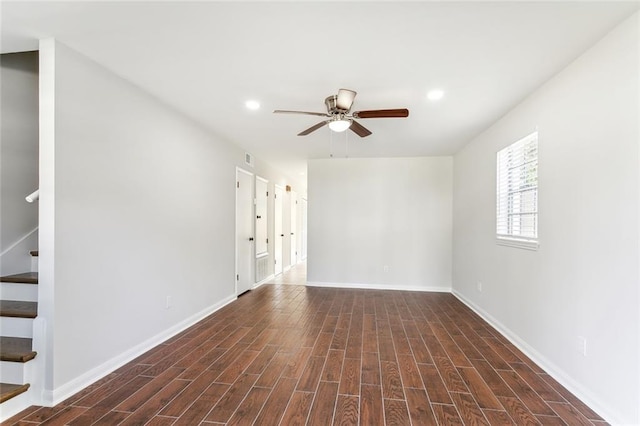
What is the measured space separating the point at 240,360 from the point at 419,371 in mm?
1597

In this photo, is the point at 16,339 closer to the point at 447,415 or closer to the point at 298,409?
the point at 298,409

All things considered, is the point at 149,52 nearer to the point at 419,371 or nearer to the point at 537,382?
the point at 419,371

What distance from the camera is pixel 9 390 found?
1.93 metres

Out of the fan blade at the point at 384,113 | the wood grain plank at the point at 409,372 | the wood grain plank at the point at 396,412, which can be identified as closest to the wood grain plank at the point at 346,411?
the wood grain plank at the point at 396,412

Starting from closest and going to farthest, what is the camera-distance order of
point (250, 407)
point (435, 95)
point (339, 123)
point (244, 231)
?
1. point (250, 407)
2. point (339, 123)
3. point (435, 95)
4. point (244, 231)

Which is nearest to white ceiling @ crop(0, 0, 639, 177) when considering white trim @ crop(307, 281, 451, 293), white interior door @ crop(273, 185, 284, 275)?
white trim @ crop(307, 281, 451, 293)

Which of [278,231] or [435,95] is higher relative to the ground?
[435,95]

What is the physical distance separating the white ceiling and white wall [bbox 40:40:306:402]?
10.1 inches

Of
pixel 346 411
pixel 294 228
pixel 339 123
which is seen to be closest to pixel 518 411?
pixel 346 411

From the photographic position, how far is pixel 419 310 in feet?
14.3

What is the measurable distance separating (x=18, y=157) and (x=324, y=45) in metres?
2.89

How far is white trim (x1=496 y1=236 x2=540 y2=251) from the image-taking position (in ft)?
9.30

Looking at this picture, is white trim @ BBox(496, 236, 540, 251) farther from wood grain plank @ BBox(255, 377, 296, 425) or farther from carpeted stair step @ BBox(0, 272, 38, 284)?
carpeted stair step @ BBox(0, 272, 38, 284)

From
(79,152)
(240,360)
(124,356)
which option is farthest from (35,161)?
(240,360)
